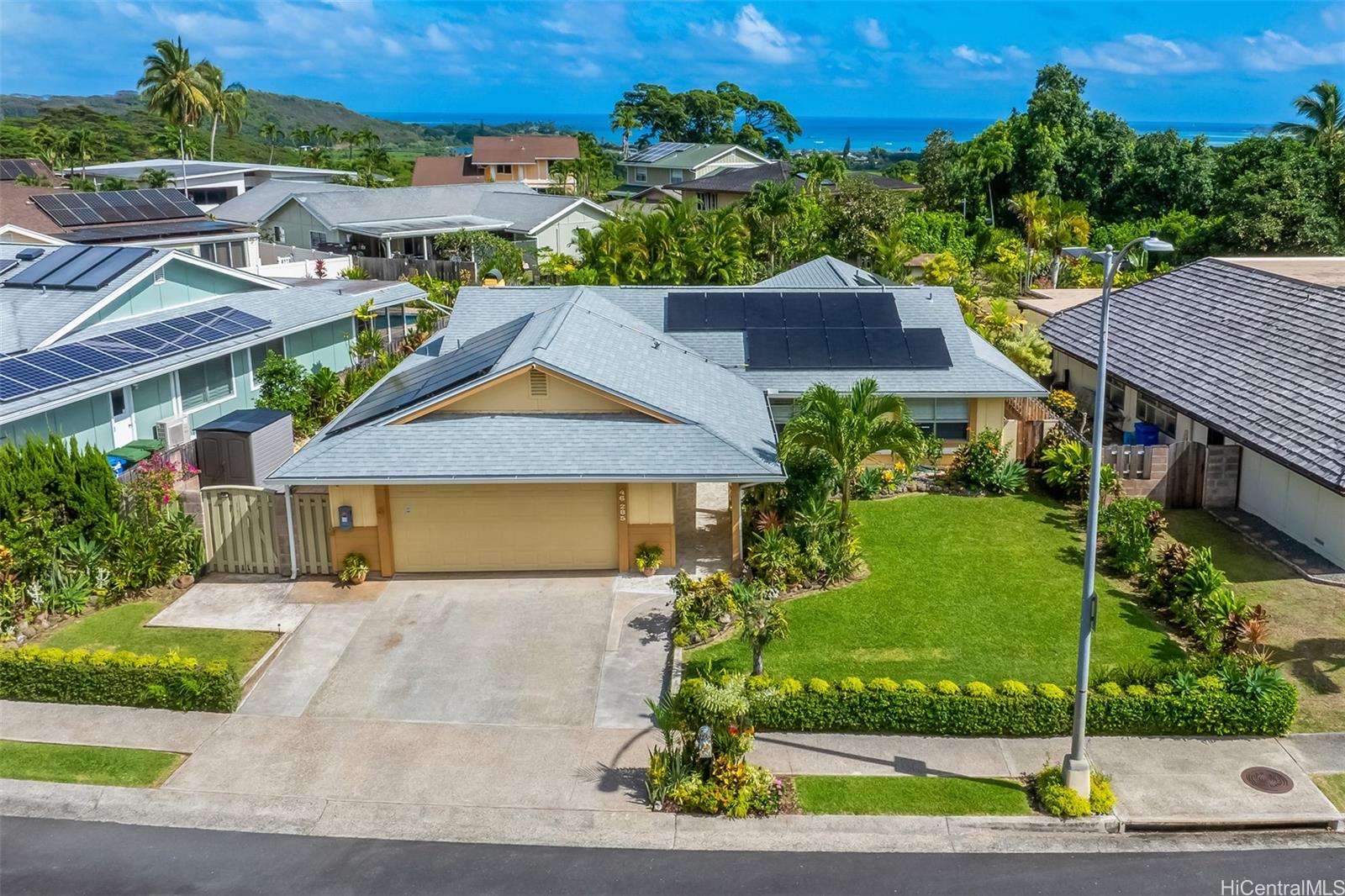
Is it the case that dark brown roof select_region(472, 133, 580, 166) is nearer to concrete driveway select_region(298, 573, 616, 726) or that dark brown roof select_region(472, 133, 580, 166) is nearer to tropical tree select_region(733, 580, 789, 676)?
concrete driveway select_region(298, 573, 616, 726)

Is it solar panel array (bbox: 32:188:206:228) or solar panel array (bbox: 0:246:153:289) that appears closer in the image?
solar panel array (bbox: 0:246:153:289)

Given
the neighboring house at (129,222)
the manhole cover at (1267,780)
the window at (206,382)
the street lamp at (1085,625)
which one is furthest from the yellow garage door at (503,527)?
the neighboring house at (129,222)

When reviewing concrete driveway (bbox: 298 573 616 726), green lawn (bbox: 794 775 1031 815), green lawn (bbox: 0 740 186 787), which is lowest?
green lawn (bbox: 794 775 1031 815)

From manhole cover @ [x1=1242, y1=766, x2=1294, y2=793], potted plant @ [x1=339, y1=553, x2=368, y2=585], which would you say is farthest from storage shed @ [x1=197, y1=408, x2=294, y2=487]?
manhole cover @ [x1=1242, y1=766, x2=1294, y2=793]

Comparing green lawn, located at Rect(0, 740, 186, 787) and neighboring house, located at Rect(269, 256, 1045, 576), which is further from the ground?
neighboring house, located at Rect(269, 256, 1045, 576)

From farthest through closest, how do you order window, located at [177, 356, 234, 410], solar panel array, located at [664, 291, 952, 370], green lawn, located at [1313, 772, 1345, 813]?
window, located at [177, 356, 234, 410]
solar panel array, located at [664, 291, 952, 370]
green lawn, located at [1313, 772, 1345, 813]

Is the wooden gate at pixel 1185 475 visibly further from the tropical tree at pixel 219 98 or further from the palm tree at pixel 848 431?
the tropical tree at pixel 219 98
